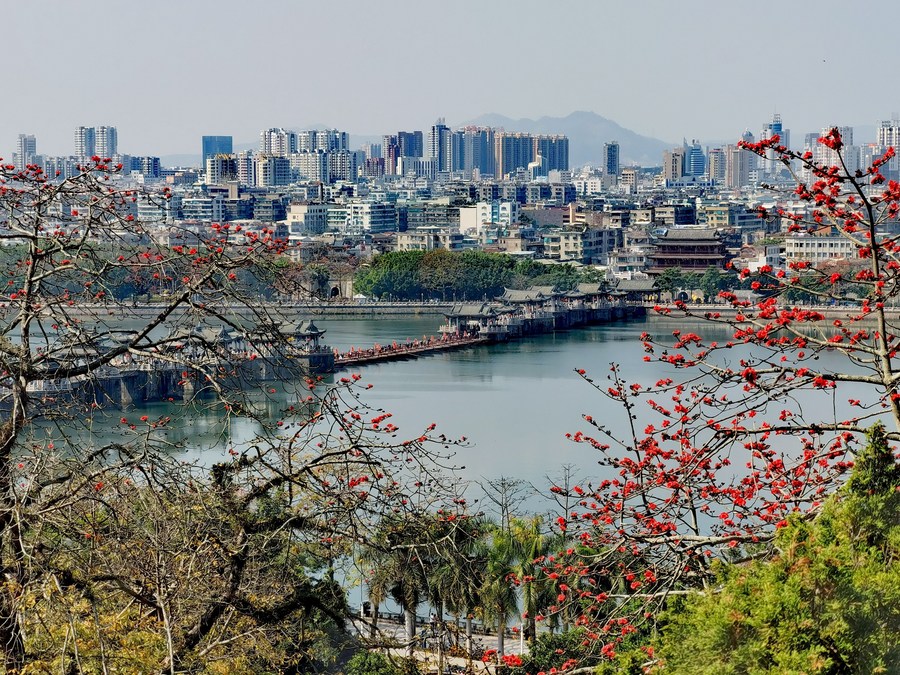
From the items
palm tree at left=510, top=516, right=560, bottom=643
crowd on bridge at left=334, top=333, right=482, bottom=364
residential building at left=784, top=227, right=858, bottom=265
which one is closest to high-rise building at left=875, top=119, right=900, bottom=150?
residential building at left=784, top=227, right=858, bottom=265

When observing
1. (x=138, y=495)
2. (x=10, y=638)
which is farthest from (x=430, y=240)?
(x=10, y=638)

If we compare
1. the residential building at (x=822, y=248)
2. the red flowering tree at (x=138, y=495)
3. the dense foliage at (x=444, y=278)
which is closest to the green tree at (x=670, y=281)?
the dense foliage at (x=444, y=278)

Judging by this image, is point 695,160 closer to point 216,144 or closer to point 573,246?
point 216,144

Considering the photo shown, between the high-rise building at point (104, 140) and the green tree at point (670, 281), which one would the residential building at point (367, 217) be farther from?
the high-rise building at point (104, 140)

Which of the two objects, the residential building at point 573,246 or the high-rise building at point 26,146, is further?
the high-rise building at point 26,146

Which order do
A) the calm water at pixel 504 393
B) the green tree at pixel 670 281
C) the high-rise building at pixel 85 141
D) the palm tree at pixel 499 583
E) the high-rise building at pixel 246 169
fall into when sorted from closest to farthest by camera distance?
the palm tree at pixel 499 583, the calm water at pixel 504 393, the green tree at pixel 670 281, the high-rise building at pixel 246 169, the high-rise building at pixel 85 141

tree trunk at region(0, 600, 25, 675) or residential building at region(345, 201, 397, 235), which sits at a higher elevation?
residential building at region(345, 201, 397, 235)

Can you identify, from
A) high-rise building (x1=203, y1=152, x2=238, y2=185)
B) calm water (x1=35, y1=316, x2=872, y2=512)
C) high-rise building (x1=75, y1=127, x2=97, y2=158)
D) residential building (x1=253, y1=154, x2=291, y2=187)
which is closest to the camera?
calm water (x1=35, y1=316, x2=872, y2=512)

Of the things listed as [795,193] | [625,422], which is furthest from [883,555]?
[625,422]

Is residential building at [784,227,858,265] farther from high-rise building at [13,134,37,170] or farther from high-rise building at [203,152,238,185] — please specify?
high-rise building at [13,134,37,170]
